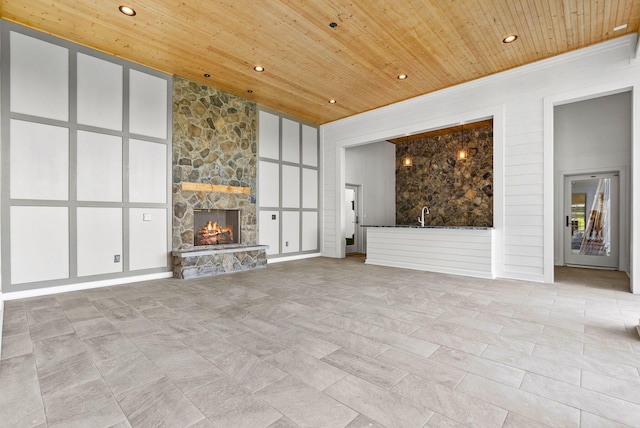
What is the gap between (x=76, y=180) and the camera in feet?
14.3

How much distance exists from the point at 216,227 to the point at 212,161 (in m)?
1.29

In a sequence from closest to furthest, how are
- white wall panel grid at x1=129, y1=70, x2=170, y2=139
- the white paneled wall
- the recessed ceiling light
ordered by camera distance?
the recessed ceiling light
white wall panel grid at x1=129, y1=70, x2=170, y2=139
the white paneled wall

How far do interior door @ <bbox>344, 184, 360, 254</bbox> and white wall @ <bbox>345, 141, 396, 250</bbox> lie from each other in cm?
19

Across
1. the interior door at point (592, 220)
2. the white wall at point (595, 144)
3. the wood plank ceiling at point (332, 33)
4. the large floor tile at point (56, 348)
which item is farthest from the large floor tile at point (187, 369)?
the interior door at point (592, 220)

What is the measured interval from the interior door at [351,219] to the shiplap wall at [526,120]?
337 cm

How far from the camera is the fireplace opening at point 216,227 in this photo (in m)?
5.84

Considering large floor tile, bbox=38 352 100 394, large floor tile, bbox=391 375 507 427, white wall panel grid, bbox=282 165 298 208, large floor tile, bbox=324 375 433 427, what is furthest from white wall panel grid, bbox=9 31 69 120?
large floor tile, bbox=391 375 507 427

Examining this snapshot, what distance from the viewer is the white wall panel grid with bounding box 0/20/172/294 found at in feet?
12.8

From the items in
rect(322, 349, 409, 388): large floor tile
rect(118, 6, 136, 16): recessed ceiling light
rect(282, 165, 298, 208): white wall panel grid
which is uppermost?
rect(118, 6, 136, 16): recessed ceiling light

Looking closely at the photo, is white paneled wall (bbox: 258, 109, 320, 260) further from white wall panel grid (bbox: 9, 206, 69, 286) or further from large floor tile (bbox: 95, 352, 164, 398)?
large floor tile (bbox: 95, 352, 164, 398)

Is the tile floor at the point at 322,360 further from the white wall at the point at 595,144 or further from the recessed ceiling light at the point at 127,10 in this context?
the recessed ceiling light at the point at 127,10

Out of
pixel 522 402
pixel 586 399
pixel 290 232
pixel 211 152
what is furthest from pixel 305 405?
pixel 290 232

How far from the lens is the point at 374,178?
9148 mm

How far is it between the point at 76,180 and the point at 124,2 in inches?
96.0
